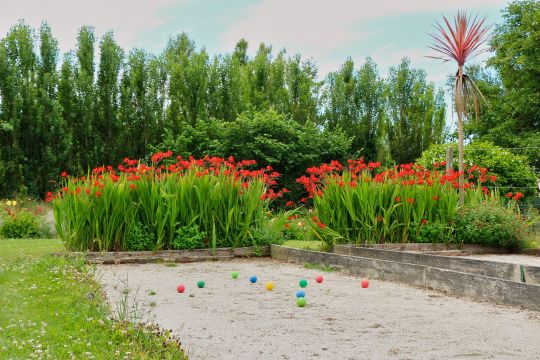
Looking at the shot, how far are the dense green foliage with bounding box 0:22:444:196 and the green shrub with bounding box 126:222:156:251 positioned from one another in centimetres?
972

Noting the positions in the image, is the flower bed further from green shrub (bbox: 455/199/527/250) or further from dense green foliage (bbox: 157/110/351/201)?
dense green foliage (bbox: 157/110/351/201)

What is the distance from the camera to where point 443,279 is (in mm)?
6738

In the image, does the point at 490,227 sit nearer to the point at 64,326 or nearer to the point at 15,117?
the point at 64,326

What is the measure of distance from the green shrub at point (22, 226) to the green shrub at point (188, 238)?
669 centimetres

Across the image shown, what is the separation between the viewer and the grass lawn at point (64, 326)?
376 cm

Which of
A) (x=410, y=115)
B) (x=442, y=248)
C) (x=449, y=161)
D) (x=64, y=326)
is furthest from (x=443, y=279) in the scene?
(x=410, y=115)

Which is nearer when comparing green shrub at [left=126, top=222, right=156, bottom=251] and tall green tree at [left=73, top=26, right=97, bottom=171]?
green shrub at [left=126, top=222, right=156, bottom=251]

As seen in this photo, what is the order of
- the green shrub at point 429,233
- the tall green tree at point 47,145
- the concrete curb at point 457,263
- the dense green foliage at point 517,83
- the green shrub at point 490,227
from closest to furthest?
the concrete curb at point 457,263 → the green shrub at point 429,233 → the green shrub at point 490,227 → the tall green tree at point 47,145 → the dense green foliage at point 517,83

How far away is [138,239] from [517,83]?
24.9 m

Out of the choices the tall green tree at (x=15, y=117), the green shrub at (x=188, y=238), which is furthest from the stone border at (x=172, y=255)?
the tall green tree at (x=15, y=117)

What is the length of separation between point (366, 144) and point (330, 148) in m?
4.78

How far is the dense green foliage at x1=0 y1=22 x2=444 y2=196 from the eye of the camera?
2069cm

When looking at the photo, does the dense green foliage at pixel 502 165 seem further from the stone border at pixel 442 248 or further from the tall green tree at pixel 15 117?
the tall green tree at pixel 15 117

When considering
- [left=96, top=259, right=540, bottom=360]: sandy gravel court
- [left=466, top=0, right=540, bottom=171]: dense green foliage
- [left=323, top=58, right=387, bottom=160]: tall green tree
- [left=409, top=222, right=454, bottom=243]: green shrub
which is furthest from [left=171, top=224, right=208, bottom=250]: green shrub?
[left=466, top=0, right=540, bottom=171]: dense green foliage
